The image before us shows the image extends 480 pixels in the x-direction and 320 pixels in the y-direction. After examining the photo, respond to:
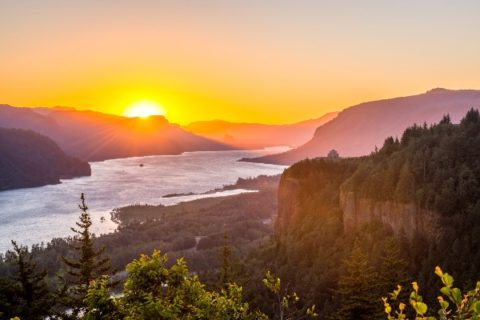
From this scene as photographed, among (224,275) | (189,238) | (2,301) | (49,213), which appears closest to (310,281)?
(224,275)

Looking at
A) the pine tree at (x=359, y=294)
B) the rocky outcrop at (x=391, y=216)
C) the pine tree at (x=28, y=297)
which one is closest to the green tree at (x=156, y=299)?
the pine tree at (x=28, y=297)

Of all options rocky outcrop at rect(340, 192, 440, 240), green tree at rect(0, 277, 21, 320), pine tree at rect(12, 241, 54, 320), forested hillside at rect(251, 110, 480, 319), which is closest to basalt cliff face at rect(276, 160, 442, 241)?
rocky outcrop at rect(340, 192, 440, 240)

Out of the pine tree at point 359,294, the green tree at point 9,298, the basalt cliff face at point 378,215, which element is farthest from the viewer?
the basalt cliff face at point 378,215

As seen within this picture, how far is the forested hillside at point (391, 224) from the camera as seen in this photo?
36438mm

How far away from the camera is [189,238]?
10494 centimetres

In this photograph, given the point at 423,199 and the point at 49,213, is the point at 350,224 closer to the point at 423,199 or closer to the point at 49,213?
the point at 423,199

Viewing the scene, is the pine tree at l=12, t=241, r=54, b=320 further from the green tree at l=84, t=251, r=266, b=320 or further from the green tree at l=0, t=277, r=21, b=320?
the green tree at l=84, t=251, r=266, b=320

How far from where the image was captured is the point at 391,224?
50.3 metres

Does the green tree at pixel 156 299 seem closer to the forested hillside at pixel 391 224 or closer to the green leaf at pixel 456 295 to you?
the green leaf at pixel 456 295

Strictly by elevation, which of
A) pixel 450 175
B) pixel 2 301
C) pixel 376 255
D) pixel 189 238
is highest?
pixel 450 175

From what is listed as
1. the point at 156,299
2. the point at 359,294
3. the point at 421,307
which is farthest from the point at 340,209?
the point at 421,307

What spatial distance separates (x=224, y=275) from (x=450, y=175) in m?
27.9

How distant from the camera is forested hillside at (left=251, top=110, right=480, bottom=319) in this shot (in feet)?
120

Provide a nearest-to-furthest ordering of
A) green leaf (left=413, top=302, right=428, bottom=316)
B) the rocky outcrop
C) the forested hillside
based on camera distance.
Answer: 1. green leaf (left=413, top=302, right=428, bottom=316)
2. the forested hillside
3. the rocky outcrop
